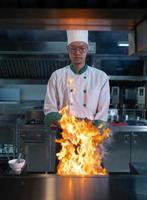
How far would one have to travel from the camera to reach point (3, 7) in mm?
949

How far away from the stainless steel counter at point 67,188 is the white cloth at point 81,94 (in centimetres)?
84

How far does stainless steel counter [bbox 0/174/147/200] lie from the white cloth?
0.84 m

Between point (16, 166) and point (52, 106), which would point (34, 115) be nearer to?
point (52, 106)

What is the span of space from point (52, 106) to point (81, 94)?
226mm

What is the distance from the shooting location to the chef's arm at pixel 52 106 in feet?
6.26

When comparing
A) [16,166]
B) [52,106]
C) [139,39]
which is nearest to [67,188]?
[16,166]

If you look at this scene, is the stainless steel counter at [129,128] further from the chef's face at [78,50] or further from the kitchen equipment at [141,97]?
the chef's face at [78,50]

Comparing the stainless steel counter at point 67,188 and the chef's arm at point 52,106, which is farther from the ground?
the chef's arm at point 52,106

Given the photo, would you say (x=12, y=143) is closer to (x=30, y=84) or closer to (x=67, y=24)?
(x=30, y=84)

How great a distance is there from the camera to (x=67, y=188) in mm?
1197

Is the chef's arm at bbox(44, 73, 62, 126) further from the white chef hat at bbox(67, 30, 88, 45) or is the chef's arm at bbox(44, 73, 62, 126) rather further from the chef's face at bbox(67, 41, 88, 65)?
the white chef hat at bbox(67, 30, 88, 45)

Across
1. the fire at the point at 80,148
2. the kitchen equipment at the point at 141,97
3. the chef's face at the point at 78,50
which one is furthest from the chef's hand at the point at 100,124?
the kitchen equipment at the point at 141,97

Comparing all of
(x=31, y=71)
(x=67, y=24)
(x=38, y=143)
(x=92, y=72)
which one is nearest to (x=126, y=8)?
(x=67, y=24)

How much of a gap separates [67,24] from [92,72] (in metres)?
1.12
